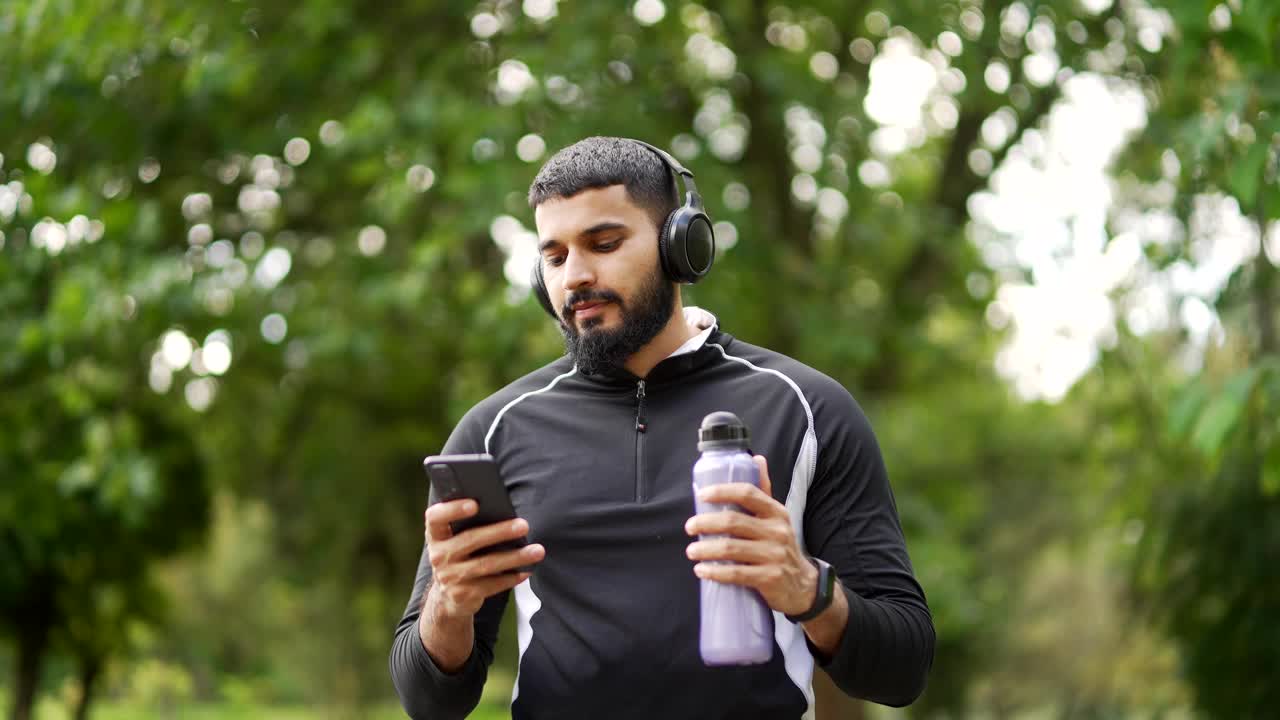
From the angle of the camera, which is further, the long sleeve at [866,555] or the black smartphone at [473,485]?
the long sleeve at [866,555]

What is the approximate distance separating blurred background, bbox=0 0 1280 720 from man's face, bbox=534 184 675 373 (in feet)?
8.10

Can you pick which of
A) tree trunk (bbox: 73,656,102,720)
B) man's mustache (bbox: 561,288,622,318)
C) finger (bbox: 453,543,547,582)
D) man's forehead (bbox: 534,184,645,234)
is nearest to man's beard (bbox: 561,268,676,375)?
man's mustache (bbox: 561,288,622,318)

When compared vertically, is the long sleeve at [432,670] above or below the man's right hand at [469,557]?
below

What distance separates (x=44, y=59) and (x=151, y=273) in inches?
48.4

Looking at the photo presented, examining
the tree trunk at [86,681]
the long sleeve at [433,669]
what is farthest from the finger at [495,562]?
the tree trunk at [86,681]

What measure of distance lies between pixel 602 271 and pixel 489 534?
578 millimetres

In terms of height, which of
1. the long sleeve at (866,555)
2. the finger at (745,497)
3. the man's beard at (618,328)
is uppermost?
the man's beard at (618,328)

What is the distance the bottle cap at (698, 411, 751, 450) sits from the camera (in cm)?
212

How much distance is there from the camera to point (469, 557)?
2.27 meters

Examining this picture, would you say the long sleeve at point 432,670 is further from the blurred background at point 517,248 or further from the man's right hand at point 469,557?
the blurred background at point 517,248

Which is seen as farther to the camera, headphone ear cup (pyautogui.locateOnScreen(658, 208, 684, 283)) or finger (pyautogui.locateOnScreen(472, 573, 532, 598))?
headphone ear cup (pyautogui.locateOnScreen(658, 208, 684, 283))

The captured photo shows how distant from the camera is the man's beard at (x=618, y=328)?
2.54m

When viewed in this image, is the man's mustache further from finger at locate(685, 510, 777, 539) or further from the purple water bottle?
finger at locate(685, 510, 777, 539)

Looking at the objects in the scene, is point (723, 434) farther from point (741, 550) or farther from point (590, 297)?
point (590, 297)
